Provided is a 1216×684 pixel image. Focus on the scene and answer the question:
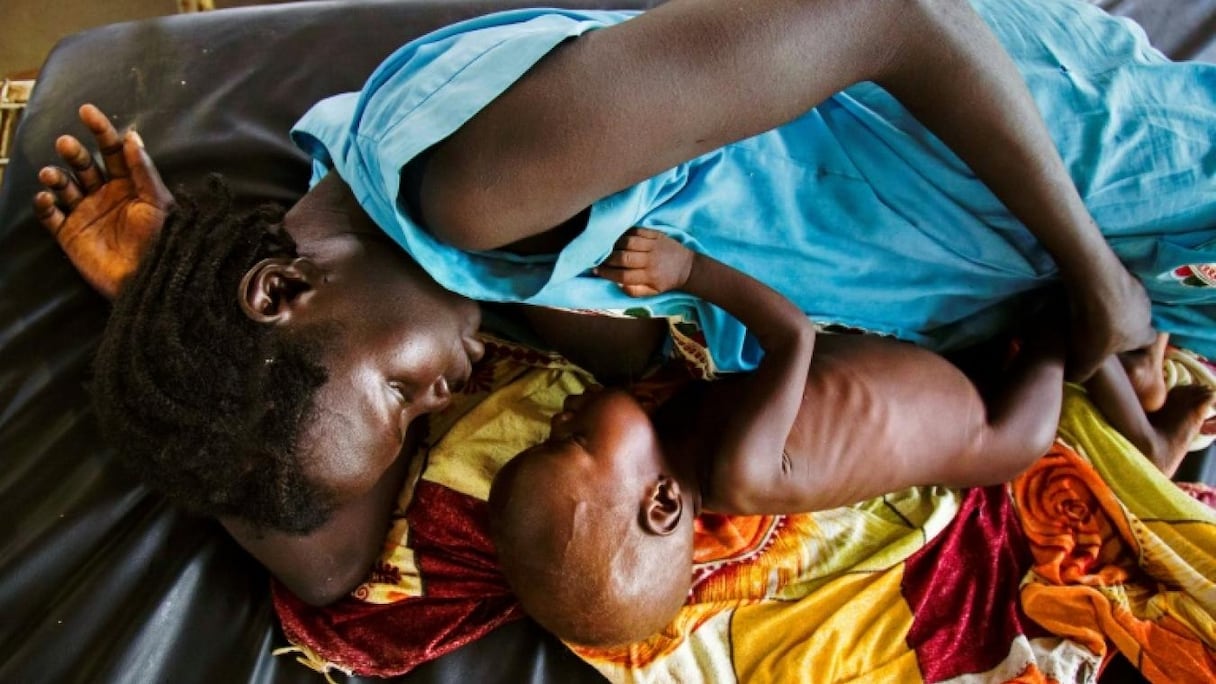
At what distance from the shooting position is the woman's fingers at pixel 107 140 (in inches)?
49.7

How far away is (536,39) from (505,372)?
71 cm

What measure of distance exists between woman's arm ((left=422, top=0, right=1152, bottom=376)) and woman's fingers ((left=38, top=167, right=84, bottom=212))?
0.73 meters

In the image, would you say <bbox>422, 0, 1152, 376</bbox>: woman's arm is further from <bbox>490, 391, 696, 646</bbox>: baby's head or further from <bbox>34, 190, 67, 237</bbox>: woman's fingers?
<bbox>34, 190, 67, 237</bbox>: woman's fingers

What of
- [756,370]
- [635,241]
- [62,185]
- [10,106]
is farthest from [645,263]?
[10,106]

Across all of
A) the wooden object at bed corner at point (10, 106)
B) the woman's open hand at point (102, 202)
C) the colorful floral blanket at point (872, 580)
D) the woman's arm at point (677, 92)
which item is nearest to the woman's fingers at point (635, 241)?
the woman's arm at point (677, 92)

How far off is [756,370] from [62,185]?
100 cm

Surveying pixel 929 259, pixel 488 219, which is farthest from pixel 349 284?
pixel 929 259

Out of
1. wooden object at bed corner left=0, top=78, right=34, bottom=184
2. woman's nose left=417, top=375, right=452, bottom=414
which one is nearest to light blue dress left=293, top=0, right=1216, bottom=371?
woman's nose left=417, top=375, right=452, bottom=414

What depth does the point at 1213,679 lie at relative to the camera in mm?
1168

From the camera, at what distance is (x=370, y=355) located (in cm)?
95

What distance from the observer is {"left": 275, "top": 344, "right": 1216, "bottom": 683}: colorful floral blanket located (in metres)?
1.25

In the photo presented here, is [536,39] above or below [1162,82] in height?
above

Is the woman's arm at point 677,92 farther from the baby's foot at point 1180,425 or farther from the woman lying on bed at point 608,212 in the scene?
the baby's foot at point 1180,425

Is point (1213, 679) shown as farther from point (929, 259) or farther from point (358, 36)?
point (358, 36)
